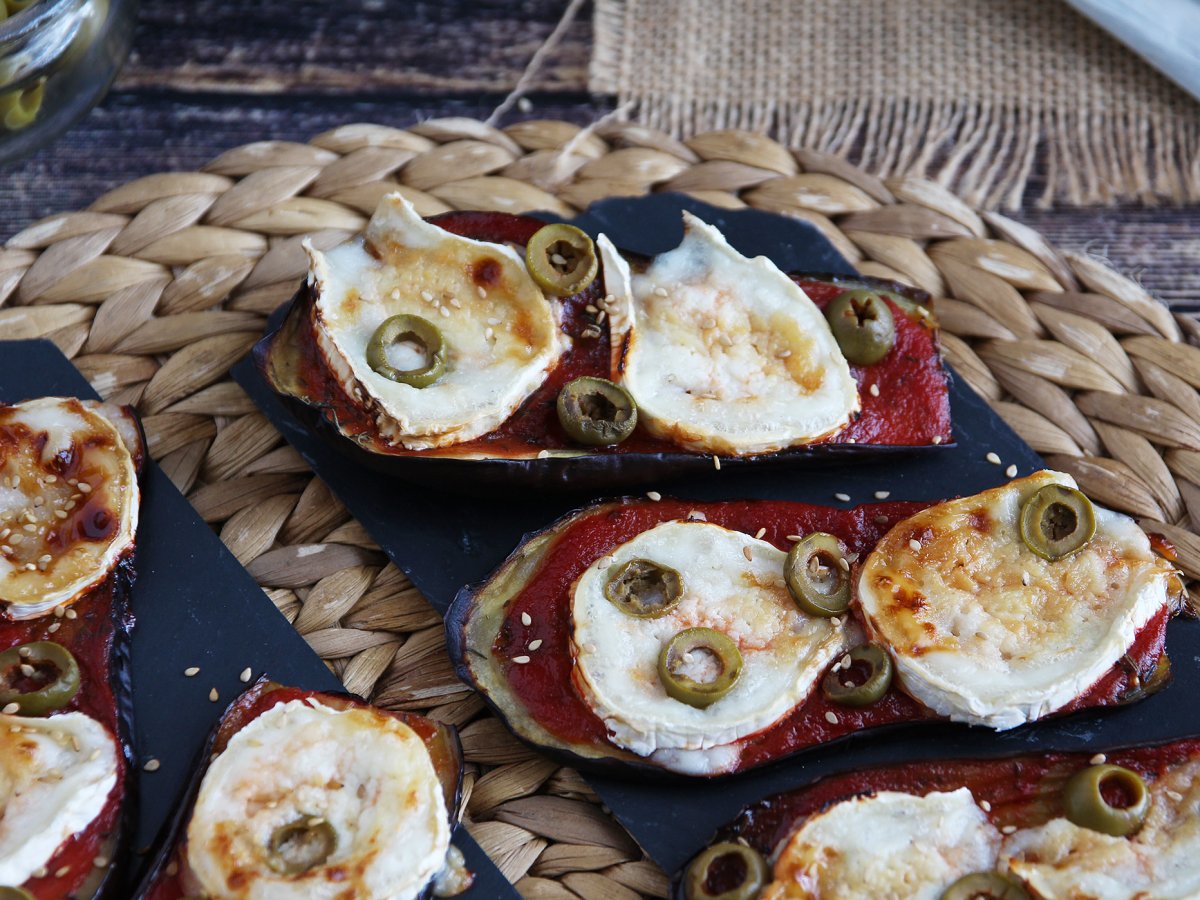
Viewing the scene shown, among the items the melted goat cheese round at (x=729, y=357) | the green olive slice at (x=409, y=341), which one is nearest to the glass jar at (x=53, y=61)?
the green olive slice at (x=409, y=341)

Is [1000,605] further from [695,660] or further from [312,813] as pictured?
[312,813]

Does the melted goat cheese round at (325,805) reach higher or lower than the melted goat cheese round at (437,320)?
lower

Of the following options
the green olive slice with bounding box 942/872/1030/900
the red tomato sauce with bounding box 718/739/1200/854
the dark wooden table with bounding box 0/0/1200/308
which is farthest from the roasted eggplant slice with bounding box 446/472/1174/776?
the dark wooden table with bounding box 0/0/1200/308

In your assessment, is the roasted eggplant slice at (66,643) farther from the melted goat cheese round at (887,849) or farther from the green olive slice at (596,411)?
the melted goat cheese round at (887,849)

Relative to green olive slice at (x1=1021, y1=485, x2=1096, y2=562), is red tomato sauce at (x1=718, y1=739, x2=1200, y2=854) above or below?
below

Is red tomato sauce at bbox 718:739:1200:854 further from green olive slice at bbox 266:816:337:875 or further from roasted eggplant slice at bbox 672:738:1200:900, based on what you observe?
green olive slice at bbox 266:816:337:875

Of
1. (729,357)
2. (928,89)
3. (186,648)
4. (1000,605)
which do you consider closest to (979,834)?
(1000,605)

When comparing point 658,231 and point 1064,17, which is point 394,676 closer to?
point 658,231
